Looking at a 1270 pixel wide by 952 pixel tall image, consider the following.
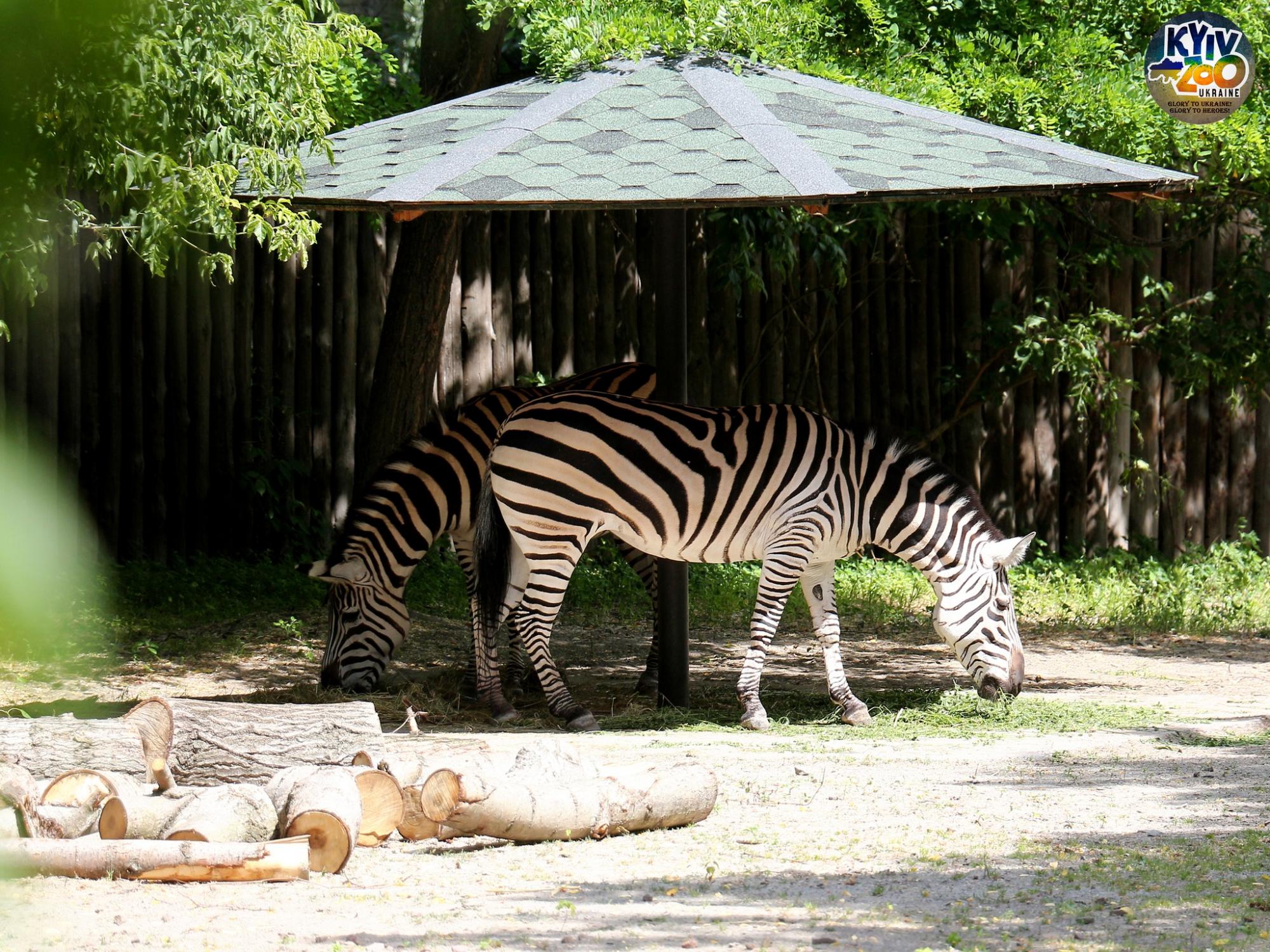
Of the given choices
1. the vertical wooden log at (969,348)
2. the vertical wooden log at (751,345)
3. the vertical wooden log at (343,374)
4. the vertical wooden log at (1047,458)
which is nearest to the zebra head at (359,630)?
the vertical wooden log at (343,374)

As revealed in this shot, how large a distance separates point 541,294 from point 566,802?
7.15 metres

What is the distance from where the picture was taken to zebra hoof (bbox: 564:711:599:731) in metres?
6.52

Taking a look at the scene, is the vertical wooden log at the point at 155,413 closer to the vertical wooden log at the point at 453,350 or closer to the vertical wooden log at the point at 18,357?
the vertical wooden log at the point at 18,357

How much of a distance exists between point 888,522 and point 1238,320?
5716mm

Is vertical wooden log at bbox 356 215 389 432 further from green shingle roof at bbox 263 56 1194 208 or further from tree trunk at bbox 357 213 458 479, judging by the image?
green shingle roof at bbox 263 56 1194 208

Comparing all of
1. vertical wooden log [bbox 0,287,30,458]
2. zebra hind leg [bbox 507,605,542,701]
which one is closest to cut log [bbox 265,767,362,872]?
zebra hind leg [bbox 507,605,542,701]

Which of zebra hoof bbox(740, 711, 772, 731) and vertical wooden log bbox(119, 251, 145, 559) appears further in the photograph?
vertical wooden log bbox(119, 251, 145, 559)

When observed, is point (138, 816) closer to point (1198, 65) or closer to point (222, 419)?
point (222, 419)

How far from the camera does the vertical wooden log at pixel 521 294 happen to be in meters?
11.0

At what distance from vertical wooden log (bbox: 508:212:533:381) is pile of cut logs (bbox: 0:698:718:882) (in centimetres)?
630

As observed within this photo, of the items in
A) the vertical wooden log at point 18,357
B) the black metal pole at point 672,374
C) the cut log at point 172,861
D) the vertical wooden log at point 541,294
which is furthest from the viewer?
the vertical wooden log at point 541,294

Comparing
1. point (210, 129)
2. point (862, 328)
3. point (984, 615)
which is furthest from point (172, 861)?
point (862, 328)

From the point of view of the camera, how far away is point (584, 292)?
1134 cm

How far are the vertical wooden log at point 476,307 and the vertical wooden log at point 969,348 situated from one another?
3.97m
